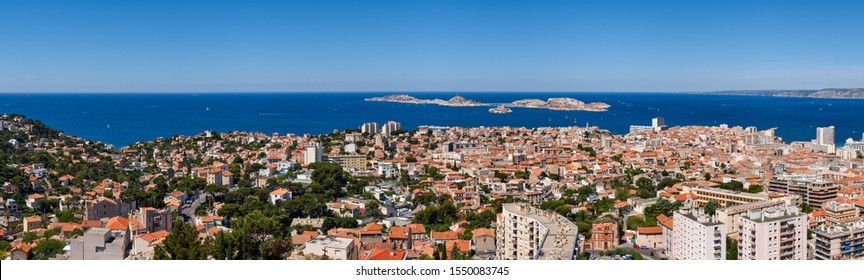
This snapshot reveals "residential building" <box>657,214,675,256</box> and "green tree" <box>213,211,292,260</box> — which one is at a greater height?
"green tree" <box>213,211,292,260</box>

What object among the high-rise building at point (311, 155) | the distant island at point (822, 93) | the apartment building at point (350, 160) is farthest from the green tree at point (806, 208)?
the distant island at point (822, 93)

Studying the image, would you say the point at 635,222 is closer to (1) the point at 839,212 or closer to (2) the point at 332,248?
(1) the point at 839,212

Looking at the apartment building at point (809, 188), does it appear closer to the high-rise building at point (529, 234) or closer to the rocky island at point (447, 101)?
the high-rise building at point (529, 234)

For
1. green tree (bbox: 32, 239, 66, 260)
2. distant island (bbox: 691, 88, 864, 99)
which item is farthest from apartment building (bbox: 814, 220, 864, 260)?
distant island (bbox: 691, 88, 864, 99)

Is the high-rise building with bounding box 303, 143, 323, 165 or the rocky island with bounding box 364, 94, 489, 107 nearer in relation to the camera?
the high-rise building with bounding box 303, 143, 323, 165

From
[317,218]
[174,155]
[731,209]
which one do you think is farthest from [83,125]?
[731,209]

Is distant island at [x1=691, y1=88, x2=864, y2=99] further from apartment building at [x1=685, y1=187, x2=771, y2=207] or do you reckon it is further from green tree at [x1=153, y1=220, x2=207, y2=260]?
green tree at [x1=153, y1=220, x2=207, y2=260]
